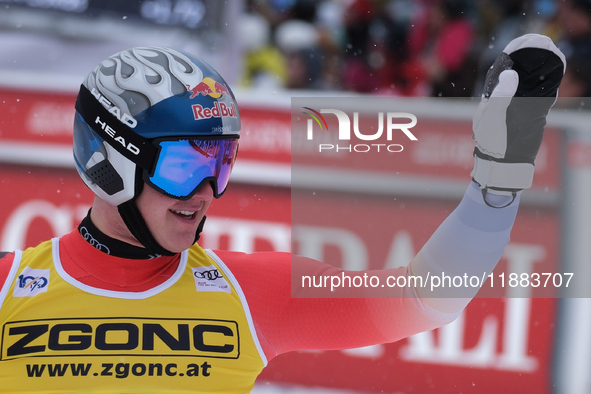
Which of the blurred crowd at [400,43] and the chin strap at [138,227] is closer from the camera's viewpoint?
the chin strap at [138,227]

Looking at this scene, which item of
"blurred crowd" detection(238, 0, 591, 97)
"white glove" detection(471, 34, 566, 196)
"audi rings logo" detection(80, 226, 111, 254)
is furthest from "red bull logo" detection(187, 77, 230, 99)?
"blurred crowd" detection(238, 0, 591, 97)

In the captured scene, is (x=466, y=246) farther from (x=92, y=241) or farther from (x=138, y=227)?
(x=92, y=241)

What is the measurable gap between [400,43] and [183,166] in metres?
6.37

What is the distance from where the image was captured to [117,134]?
7.79 ft

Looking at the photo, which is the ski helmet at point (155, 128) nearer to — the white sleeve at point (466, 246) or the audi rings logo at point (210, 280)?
the audi rings logo at point (210, 280)

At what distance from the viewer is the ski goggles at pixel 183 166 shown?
7.66 feet

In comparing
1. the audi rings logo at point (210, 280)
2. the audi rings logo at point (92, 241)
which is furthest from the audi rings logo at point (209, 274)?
the audi rings logo at point (92, 241)

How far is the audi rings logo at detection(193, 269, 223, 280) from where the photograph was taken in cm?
253

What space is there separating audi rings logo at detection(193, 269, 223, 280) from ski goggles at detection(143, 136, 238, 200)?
0.31m

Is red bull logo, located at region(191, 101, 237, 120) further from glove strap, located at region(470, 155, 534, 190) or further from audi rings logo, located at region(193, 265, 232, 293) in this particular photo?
glove strap, located at region(470, 155, 534, 190)

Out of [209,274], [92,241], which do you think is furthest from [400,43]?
[92,241]

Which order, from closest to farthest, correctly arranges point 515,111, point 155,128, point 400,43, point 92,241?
point 515,111 < point 155,128 < point 92,241 < point 400,43

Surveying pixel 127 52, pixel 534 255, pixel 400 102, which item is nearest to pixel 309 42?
pixel 400 102

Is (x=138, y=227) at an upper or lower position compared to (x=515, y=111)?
lower
